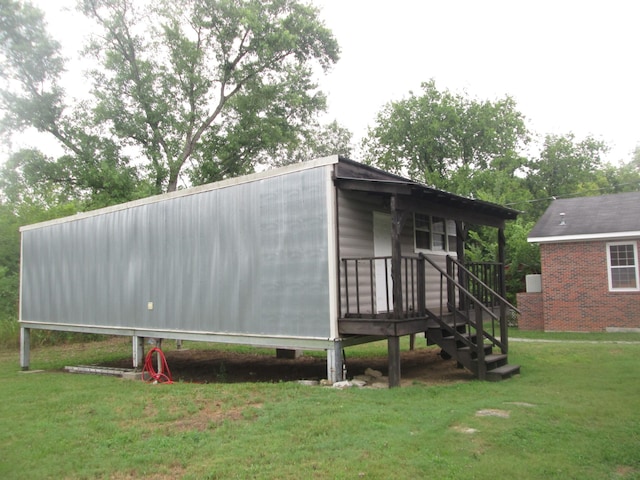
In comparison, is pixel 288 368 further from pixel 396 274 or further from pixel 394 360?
pixel 396 274

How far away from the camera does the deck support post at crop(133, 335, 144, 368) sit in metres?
11.6

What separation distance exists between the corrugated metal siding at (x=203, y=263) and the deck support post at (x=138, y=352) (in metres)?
0.34

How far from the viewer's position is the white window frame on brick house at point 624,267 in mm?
16078

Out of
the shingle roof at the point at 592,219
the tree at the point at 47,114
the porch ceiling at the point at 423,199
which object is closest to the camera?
the porch ceiling at the point at 423,199

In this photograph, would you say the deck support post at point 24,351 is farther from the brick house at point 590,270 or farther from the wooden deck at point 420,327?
the brick house at point 590,270

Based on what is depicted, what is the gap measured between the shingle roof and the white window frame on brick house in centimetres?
52

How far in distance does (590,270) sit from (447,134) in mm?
22147

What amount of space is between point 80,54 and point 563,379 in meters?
23.5

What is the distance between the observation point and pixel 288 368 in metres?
11.9

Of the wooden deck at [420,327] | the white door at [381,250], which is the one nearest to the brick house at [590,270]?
the wooden deck at [420,327]

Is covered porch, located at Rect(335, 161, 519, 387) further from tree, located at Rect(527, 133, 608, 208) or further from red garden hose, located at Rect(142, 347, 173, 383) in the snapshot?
tree, located at Rect(527, 133, 608, 208)

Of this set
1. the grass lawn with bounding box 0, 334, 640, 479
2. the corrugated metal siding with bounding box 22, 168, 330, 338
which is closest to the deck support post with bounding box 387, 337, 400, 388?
the grass lawn with bounding box 0, 334, 640, 479

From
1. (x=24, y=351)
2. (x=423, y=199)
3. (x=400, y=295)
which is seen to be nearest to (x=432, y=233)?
(x=423, y=199)

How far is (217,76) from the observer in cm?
2462
